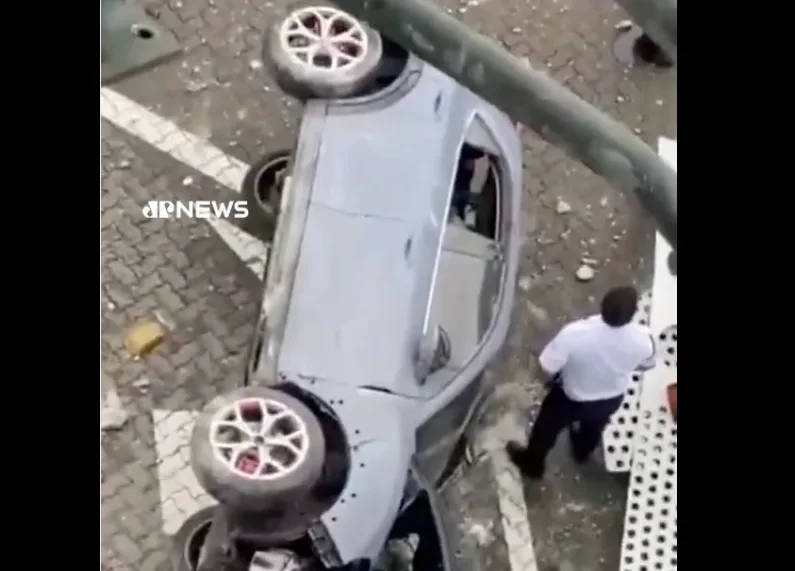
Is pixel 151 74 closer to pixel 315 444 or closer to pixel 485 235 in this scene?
pixel 485 235

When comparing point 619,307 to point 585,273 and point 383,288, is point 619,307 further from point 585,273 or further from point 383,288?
point 585,273

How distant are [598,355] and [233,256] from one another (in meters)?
1.20

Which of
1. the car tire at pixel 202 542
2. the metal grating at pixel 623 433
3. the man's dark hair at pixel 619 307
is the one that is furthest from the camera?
the metal grating at pixel 623 433

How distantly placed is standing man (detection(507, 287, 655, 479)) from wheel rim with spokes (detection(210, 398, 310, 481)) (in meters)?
0.78

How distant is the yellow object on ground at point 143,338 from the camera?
364 centimetres

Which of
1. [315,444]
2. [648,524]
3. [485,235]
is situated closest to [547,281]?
[485,235]

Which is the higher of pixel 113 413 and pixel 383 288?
pixel 383 288

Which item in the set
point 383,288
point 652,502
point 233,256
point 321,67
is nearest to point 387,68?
point 321,67

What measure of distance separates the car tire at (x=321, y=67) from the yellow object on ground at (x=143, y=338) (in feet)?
2.92

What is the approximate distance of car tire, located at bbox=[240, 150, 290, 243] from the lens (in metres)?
3.77

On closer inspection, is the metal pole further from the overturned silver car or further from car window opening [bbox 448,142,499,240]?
car window opening [bbox 448,142,499,240]

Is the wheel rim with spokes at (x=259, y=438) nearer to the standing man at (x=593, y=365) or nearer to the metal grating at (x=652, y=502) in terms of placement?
the standing man at (x=593, y=365)

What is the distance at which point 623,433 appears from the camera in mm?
3615

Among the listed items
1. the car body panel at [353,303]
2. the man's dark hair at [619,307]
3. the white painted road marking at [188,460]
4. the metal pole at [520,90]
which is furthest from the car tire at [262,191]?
the metal pole at [520,90]
